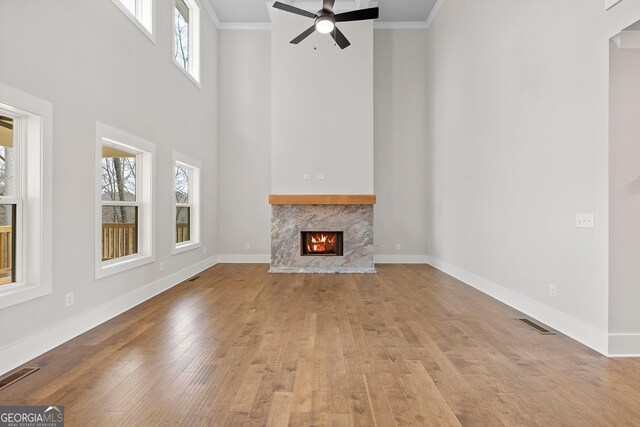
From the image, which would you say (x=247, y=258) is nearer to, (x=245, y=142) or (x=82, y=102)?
(x=245, y=142)

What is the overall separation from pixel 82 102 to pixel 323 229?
407 centimetres

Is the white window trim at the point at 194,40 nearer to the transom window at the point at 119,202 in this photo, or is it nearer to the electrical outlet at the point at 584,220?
the transom window at the point at 119,202

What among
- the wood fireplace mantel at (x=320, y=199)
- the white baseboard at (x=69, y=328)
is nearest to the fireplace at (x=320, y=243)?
the wood fireplace mantel at (x=320, y=199)

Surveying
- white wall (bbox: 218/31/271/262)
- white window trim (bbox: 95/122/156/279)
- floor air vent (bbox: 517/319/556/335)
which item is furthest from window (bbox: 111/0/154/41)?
floor air vent (bbox: 517/319/556/335)

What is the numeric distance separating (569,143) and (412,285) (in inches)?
107

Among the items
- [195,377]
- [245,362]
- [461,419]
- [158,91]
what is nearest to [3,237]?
[195,377]

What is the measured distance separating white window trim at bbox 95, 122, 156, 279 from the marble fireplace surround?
233 cm

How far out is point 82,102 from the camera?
10.0ft

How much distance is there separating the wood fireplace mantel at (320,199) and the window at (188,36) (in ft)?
7.93

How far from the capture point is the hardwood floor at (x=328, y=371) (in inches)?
71.9

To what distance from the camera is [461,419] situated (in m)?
1.78

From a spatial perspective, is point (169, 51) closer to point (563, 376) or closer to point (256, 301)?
point (256, 301)

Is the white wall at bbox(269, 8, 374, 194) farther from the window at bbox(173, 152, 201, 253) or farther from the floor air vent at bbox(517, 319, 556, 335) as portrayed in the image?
the floor air vent at bbox(517, 319, 556, 335)

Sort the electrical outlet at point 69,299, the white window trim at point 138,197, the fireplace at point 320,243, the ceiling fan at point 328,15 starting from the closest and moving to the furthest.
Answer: the electrical outlet at point 69,299 → the white window trim at point 138,197 → the ceiling fan at point 328,15 → the fireplace at point 320,243
